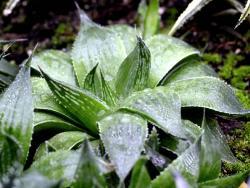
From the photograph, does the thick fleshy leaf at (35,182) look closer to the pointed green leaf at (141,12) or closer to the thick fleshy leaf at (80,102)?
the thick fleshy leaf at (80,102)

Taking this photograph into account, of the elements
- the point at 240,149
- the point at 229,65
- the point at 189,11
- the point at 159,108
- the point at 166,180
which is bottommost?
the point at 240,149

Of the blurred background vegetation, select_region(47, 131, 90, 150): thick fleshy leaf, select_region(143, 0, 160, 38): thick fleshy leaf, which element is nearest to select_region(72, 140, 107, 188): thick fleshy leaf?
select_region(47, 131, 90, 150): thick fleshy leaf

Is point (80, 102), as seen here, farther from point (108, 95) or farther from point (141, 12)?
point (141, 12)

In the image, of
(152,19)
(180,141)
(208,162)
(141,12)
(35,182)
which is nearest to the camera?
(35,182)

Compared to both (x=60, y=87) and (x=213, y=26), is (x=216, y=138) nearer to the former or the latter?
(x=60, y=87)

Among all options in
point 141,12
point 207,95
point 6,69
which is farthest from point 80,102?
point 141,12

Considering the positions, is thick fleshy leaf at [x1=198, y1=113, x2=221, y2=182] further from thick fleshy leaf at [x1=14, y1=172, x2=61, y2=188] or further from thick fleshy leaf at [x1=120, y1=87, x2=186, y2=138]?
thick fleshy leaf at [x1=14, y1=172, x2=61, y2=188]
